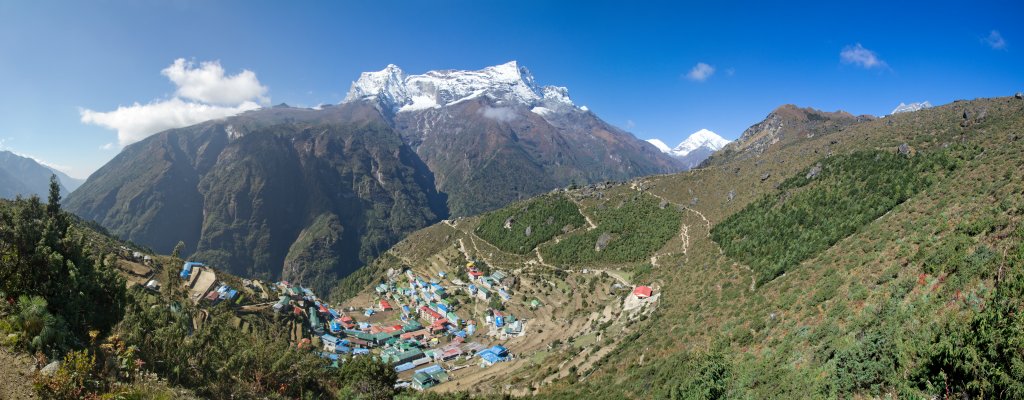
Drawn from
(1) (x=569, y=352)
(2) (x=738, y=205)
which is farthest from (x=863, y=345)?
(2) (x=738, y=205)

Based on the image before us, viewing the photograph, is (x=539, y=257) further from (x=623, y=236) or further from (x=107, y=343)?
(x=107, y=343)

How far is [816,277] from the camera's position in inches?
1393

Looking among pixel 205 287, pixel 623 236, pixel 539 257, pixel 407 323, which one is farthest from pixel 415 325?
pixel 623 236

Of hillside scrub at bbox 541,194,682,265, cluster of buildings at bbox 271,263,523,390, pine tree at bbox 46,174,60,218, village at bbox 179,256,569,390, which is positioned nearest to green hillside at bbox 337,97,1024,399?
hillside scrub at bbox 541,194,682,265

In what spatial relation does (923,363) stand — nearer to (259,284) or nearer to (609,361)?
(609,361)

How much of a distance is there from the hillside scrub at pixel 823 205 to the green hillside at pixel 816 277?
0.31 m

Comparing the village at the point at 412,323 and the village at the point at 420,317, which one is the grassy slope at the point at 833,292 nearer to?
the village at the point at 420,317

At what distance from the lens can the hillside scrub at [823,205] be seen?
Answer: 148ft

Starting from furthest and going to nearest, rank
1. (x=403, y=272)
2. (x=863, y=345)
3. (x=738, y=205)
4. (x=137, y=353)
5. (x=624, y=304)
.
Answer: (x=403, y=272)
(x=738, y=205)
(x=624, y=304)
(x=137, y=353)
(x=863, y=345)

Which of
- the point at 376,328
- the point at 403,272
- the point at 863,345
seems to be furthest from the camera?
the point at 403,272

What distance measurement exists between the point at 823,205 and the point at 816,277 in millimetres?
27470

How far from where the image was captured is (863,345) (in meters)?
19.1

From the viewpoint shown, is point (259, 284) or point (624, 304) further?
point (259, 284)

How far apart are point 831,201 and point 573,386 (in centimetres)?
4389
